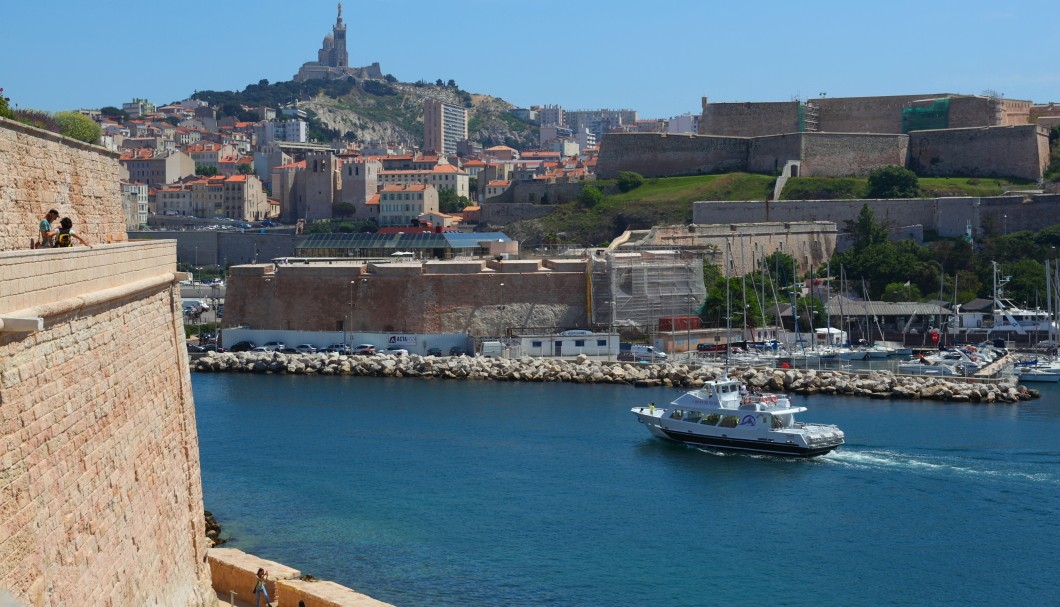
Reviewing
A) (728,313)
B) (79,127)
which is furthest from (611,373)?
(79,127)

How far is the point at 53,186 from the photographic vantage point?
7.64 meters

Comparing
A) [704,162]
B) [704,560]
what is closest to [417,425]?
[704,560]

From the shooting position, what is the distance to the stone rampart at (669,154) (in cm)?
4216

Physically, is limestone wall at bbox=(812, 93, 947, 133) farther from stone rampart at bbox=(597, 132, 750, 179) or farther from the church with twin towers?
the church with twin towers

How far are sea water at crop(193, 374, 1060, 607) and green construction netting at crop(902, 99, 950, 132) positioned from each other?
23.5 metres

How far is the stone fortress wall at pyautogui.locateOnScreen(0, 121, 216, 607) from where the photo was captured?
17.4ft

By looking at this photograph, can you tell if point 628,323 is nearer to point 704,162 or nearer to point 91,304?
point 704,162

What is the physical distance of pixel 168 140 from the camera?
258 ft

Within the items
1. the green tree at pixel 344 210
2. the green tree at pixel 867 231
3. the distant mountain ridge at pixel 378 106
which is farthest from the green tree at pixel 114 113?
the green tree at pixel 867 231

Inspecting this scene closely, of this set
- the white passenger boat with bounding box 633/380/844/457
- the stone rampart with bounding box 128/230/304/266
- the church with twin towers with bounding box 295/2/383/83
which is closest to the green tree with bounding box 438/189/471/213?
the stone rampart with bounding box 128/230/304/266

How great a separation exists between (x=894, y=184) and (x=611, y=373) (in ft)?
53.2

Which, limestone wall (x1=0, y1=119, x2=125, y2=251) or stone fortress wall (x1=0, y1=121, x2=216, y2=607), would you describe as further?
limestone wall (x1=0, y1=119, x2=125, y2=251)

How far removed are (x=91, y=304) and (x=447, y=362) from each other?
19.2m

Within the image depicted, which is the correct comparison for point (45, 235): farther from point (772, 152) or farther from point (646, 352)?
point (772, 152)
